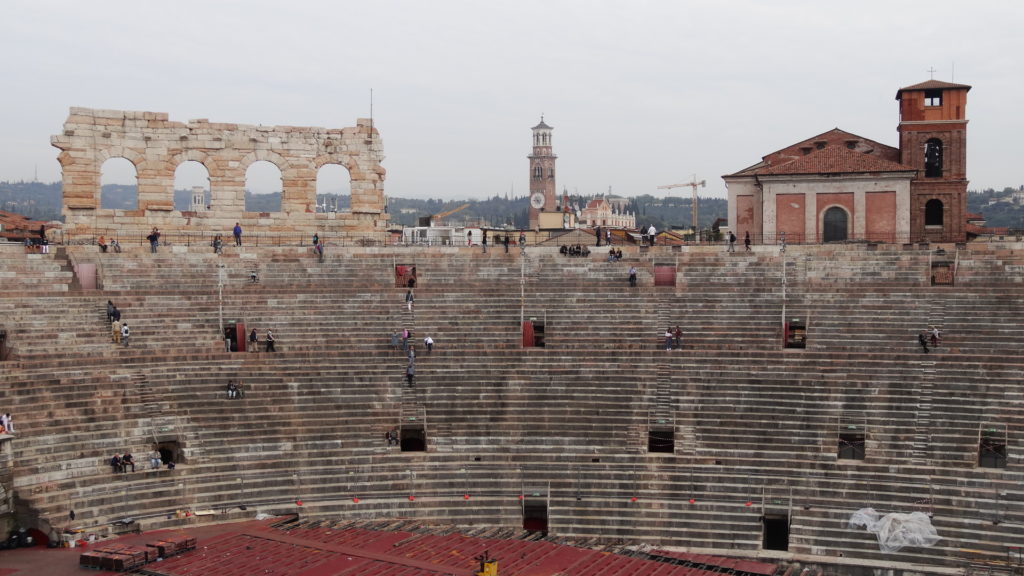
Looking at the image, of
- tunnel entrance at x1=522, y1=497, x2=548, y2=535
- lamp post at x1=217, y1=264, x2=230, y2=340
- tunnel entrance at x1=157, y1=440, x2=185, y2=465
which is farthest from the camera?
lamp post at x1=217, y1=264, x2=230, y2=340

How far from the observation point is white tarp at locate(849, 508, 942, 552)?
2577 cm

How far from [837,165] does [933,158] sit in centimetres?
806

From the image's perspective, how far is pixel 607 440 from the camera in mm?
29516

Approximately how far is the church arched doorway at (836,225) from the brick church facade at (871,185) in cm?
4

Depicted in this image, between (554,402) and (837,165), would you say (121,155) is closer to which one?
(554,402)

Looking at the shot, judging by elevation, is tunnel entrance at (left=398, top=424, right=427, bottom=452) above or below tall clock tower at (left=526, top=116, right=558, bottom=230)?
below

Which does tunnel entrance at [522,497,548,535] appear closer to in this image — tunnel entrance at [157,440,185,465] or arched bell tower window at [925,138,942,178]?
tunnel entrance at [157,440,185,465]

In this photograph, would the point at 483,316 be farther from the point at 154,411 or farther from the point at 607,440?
the point at 154,411

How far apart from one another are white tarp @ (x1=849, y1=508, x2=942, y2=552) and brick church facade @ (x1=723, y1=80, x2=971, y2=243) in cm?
1838

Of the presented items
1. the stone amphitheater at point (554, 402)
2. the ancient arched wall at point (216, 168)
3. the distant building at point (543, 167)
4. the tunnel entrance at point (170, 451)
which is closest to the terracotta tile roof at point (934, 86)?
the stone amphitheater at point (554, 402)

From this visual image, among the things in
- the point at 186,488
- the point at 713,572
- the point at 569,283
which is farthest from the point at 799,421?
the point at 186,488

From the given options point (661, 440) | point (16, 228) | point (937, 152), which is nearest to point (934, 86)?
point (937, 152)

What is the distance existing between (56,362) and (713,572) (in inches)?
743

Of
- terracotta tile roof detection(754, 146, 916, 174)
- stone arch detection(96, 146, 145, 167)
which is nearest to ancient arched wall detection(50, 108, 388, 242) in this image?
stone arch detection(96, 146, 145, 167)
